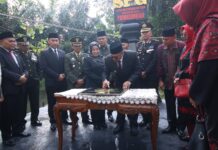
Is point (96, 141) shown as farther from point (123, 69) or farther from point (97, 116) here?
point (123, 69)

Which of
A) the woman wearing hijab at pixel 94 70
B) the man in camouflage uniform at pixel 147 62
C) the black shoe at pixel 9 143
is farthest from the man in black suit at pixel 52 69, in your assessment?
the man in camouflage uniform at pixel 147 62

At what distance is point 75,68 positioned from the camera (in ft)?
17.1

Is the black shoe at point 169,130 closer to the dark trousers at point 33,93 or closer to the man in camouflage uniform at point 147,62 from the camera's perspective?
the man in camouflage uniform at point 147,62

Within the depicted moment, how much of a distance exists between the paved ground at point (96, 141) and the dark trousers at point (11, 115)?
0.22m

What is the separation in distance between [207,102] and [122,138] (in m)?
2.55

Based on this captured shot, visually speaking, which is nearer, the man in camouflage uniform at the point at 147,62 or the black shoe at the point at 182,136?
the black shoe at the point at 182,136

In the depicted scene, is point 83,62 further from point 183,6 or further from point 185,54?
point 183,6

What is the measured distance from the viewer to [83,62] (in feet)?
17.0

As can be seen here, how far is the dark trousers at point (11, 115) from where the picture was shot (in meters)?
4.23

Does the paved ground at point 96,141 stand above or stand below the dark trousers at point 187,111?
below

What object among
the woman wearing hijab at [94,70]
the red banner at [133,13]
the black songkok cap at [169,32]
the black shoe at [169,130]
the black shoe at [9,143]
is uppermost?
the red banner at [133,13]

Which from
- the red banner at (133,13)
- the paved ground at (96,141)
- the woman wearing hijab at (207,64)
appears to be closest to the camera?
the woman wearing hijab at (207,64)

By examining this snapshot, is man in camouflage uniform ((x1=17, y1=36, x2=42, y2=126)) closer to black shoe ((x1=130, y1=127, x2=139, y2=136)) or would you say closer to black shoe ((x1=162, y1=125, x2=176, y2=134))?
black shoe ((x1=130, y1=127, x2=139, y2=136))

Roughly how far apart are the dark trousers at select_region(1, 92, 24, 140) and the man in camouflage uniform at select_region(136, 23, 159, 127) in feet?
7.85
